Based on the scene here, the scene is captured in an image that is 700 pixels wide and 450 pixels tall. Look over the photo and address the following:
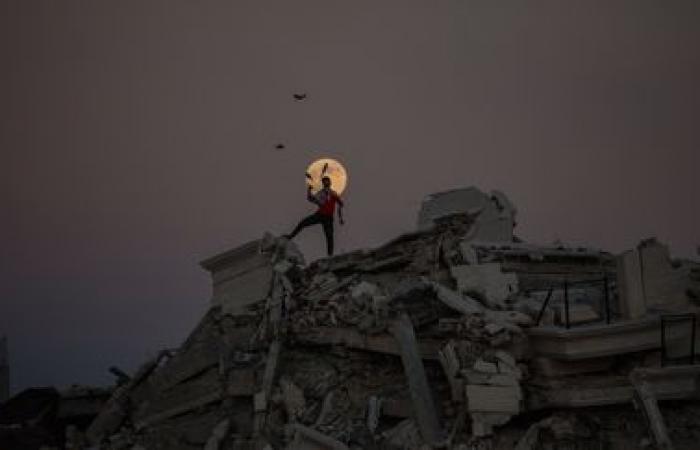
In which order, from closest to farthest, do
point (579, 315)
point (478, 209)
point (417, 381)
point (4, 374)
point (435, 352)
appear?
1. point (579, 315)
2. point (417, 381)
3. point (435, 352)
4. point (478, 209)
5. point (4, 374)

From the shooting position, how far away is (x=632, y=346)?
9570 millimetres

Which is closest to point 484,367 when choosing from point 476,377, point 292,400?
point 476,377

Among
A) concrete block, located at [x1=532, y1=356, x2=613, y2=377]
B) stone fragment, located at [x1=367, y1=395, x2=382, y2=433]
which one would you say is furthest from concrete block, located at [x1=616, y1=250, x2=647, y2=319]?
stone fragment, located at [x1=367, y1=395, x2=382, y2=433]

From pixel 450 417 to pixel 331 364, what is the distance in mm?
2887

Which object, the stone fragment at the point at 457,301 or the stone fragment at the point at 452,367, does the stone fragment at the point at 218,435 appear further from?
the stone fragment at the point at 452,367

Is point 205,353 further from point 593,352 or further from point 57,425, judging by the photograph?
point 593,352

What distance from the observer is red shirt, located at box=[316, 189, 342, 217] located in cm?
1535

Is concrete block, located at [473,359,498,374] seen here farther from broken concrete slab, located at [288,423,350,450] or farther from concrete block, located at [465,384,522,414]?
broken concrete slab, located at [288,423,350,450]

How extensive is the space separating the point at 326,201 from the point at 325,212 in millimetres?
189

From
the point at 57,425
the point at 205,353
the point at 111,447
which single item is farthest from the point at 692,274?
the point at 57,425

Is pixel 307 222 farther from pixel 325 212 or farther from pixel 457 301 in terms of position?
pixel 457 301

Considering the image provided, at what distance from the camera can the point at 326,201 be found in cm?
1536

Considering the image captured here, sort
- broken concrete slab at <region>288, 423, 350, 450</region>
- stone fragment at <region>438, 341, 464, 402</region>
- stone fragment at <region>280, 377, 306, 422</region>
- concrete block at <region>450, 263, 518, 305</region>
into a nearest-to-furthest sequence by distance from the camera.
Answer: stone fragment at <region>438, 341, 464, 402</region> < broken concrete slab at <region>288, 423, 350, 450</region> < concrete block at <region>450, 263, 518, 305</region> < stone fragment at <region>280, 377, 306, 422</region>

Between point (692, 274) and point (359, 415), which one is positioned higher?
point (692, 274)
